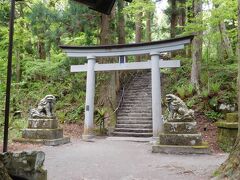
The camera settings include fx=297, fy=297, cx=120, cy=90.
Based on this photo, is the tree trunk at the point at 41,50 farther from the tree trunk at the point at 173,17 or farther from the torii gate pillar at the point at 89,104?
the tree trunk at the point at 173,17

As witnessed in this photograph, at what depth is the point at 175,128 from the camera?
8.80 metres

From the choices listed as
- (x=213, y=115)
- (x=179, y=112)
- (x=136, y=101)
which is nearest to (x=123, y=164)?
(x=179, y=112)

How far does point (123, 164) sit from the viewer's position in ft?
22.5

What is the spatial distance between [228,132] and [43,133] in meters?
5.95

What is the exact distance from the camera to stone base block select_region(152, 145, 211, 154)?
8297 millimetres

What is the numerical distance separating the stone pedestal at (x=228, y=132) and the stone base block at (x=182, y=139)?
34.8 inches

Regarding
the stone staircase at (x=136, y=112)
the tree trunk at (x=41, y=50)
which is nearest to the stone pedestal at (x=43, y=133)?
the stone staircase at (x=136, y=112)

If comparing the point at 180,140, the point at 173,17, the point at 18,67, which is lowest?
the point at 180,140

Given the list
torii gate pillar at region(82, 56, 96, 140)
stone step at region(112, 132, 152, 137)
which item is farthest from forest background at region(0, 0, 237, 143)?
torii gate pillar at region(82, 56, 96, 140)

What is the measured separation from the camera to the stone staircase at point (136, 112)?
12.8 meters

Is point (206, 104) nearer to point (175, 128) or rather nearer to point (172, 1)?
point (175, 128)

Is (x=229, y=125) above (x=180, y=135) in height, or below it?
above

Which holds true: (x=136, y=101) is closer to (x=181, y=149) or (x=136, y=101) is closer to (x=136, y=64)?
(x=136, y=64)

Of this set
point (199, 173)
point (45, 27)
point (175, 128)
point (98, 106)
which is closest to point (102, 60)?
point (98, 106)
